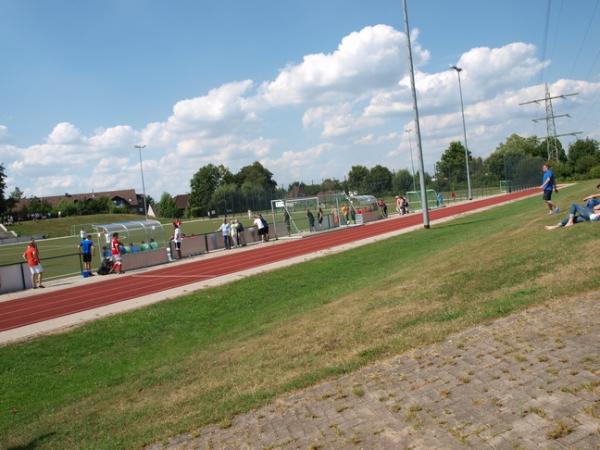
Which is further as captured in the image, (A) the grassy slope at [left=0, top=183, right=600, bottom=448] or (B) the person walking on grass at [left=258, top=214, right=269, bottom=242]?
(B) the person walking on grass at [left=258, top=214, right=269, bottom=242]

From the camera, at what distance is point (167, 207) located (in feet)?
368

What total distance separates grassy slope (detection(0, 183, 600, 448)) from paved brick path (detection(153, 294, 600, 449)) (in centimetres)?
45

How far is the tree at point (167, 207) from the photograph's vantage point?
11056cm

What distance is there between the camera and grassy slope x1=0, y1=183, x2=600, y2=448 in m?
6.06

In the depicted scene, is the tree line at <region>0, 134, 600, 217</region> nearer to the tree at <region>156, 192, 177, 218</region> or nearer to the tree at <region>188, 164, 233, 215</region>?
the tree at <region>156, 192, 177, 218</region>

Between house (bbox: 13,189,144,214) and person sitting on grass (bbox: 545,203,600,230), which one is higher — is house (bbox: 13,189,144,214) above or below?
above

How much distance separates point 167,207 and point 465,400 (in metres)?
112

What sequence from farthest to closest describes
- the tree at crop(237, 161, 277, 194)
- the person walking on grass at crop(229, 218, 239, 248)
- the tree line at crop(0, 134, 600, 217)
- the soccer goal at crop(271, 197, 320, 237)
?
the tree at crop(237, 161, 277, 194)
the tree line at crop(0, 134, 600, 217)
the soccer goal at crop(271, 197, 320, 237)
the person walking on grass at crop(229, 218, 239, 248)

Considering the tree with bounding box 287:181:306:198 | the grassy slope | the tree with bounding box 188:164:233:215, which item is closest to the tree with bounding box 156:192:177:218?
the tree with bounding box 188:164:233:215

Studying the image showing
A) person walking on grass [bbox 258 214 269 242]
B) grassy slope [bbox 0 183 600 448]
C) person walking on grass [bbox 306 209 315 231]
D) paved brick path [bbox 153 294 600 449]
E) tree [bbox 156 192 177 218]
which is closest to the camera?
paved brick path [bbox 153 294 600 449]

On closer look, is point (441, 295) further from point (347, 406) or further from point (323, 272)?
point (323, 272)

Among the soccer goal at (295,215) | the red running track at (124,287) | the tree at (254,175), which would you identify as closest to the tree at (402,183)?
the soccer goal at (295,215)

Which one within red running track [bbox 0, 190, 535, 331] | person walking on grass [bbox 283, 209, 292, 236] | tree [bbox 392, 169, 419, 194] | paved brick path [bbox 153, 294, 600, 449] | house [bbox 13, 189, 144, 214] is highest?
house [bbox 13, 189, 144, 214]

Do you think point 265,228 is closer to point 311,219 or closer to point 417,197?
point 311,219
